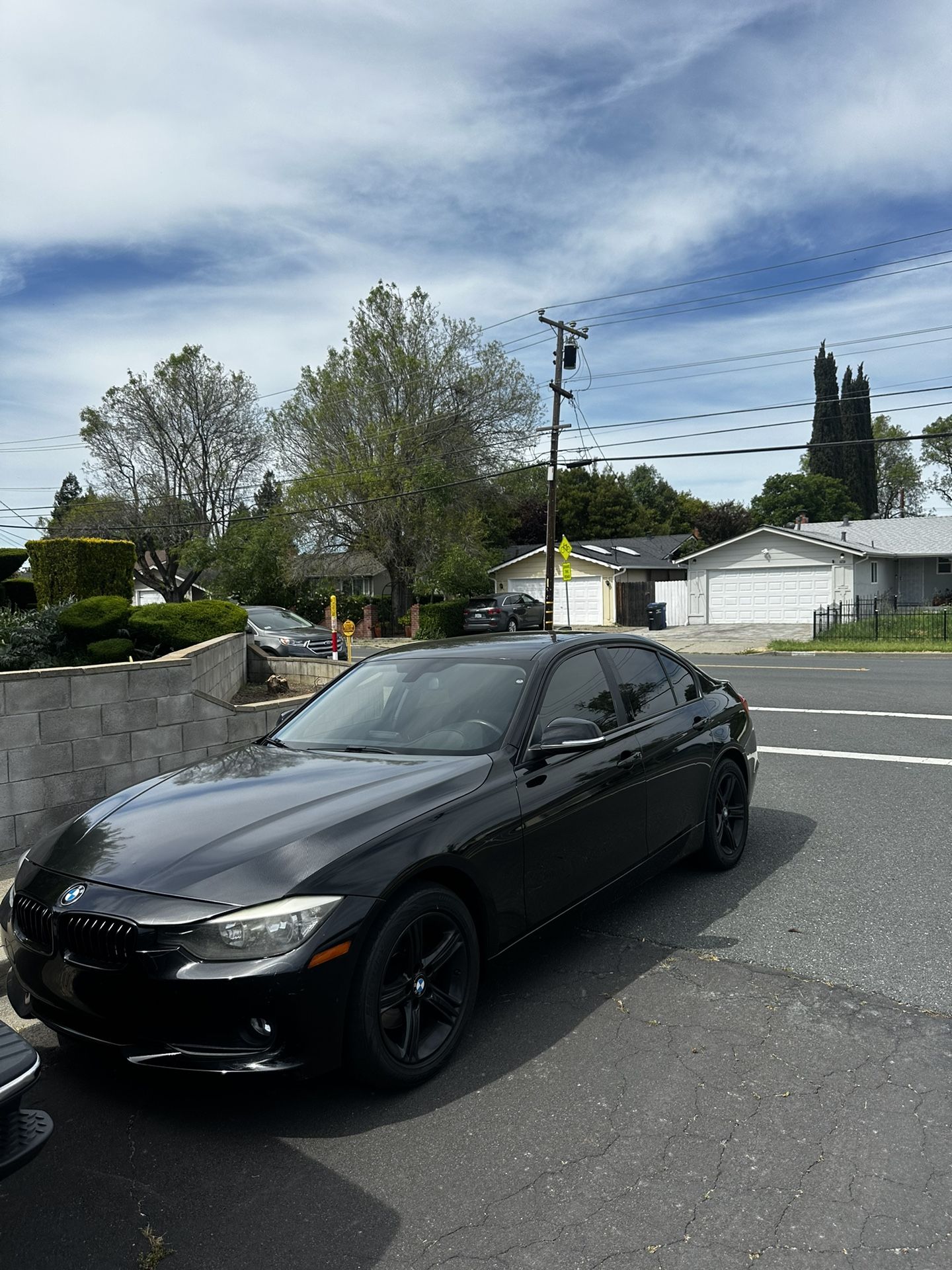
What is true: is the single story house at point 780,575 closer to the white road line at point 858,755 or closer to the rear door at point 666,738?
the white road line at point 858,755

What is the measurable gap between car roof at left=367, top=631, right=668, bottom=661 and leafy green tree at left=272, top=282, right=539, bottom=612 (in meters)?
30.5

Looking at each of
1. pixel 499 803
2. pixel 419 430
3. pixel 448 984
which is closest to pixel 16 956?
pixel 448 984

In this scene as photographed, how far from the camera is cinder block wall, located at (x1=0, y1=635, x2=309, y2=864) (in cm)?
632

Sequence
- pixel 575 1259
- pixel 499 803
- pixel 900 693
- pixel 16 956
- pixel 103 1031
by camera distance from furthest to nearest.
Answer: pixel 900 693 < pixel 499 803 < pixel 16 956 < pixel 103 1031 < pixel 575 1259

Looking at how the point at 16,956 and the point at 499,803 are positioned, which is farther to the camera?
the point at 499,803

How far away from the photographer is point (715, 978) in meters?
4.15

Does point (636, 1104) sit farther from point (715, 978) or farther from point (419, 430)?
point (419, 430)

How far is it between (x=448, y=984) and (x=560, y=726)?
1.19 m

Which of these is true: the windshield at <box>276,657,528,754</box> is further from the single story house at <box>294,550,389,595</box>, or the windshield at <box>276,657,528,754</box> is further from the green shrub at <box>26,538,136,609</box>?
the single story house at <box>294,550,389,595</box>

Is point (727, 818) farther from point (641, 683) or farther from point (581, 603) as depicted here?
point (581, 603)

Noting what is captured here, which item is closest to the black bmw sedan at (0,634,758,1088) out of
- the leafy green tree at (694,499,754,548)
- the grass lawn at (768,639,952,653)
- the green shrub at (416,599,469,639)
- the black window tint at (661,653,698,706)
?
the black window tint at (661,653,698,706)

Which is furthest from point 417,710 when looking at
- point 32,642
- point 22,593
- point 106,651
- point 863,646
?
point 863,646

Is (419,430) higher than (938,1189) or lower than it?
higher

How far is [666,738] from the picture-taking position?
→ 5078mm
